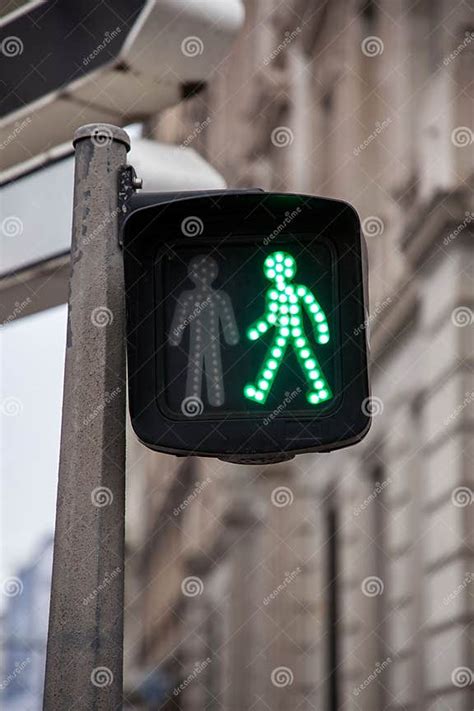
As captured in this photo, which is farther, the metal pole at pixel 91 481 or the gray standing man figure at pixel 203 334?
the gray standing man figure at pixel 203 334

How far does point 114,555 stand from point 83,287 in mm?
545

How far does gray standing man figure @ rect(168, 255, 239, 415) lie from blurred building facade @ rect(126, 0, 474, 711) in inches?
265

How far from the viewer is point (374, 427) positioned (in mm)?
12320

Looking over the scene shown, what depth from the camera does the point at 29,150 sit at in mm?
3152

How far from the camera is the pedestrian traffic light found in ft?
7.74

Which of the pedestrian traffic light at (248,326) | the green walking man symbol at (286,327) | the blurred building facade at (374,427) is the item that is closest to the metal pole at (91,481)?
the pedestrian traffic light at (248,326)

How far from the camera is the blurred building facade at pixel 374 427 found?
10211mm

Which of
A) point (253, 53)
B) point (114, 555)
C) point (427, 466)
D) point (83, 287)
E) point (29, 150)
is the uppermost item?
point (253, 53)

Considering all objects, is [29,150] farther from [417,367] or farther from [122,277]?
[417,367]

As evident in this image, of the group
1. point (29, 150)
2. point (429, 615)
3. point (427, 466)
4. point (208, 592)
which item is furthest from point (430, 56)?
point (208, 592)

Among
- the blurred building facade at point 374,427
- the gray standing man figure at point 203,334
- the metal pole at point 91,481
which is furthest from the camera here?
the blurred building facade at point 374,427

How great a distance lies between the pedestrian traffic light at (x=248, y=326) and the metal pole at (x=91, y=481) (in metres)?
0.06

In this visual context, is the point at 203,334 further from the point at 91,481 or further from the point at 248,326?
the point at 91,481

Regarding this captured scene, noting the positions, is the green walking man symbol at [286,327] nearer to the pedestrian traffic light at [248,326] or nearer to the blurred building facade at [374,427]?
the pedestrian traffic light at [248,326]
